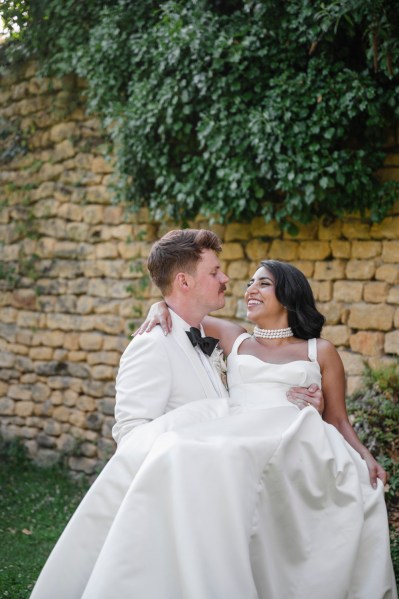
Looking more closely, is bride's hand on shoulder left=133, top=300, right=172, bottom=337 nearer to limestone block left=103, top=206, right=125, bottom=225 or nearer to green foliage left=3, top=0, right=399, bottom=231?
green foliage left=3, top=0, right=399, bottom=231

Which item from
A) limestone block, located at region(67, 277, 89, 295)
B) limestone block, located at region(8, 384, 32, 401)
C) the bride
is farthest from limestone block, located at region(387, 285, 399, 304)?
limestone block, located at region(8, 384, 32, 401)

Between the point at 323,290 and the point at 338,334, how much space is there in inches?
14.5

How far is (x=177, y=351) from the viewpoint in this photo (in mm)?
3484

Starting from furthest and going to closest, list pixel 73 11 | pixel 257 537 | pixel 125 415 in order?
pixel 73 11 → pixel 125 415 → pixel 257 537

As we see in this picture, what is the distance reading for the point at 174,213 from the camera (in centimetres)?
680

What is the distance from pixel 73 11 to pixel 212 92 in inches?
99.1

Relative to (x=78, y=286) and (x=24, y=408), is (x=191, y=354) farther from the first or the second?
(x=24, y=408)

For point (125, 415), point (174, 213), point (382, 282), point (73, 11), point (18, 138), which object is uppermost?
point (73, 11)

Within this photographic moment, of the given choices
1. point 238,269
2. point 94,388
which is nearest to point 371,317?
point 238,269

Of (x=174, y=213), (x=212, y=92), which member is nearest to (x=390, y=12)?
(x=212, y=92)

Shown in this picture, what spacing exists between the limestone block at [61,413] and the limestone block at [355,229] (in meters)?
3.87

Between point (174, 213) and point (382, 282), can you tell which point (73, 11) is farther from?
point (382, 282)

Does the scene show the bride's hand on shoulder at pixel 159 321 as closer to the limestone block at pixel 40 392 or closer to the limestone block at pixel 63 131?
the limestone block at pixel 63 131

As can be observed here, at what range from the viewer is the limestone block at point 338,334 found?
19.2 ft
